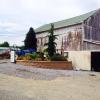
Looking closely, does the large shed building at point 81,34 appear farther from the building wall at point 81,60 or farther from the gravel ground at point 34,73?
the gravel ground at point 34,73

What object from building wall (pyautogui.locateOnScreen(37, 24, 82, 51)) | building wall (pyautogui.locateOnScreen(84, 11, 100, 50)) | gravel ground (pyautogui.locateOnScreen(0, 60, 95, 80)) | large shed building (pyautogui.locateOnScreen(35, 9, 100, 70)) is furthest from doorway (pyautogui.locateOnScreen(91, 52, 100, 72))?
gravel ground (pyautogui.locateOnScreen(0, 60, 95, 80))

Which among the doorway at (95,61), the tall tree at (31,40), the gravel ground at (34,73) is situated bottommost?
the gravel ground at (34,73)

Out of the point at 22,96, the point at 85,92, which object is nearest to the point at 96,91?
the point at 85,92

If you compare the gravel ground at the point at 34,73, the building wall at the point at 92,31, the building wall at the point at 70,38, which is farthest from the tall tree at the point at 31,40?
the gravel ground at the point at 34,73

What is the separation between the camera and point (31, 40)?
40469mm

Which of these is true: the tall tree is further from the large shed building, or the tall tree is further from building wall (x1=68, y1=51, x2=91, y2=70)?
building wall (x1=68, y1=51, x2=91, y2=70)

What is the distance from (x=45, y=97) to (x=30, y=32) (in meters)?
30.0

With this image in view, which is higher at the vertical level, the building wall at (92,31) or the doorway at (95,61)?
the building wall at (92,31)

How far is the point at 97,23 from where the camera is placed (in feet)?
113

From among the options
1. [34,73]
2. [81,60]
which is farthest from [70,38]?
[34,73]

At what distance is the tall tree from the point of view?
39.7 meters

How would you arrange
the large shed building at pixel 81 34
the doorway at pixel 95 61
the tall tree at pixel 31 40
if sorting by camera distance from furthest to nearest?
the tall tree at pixel 31 40 < the large shed building at pixel 81 34 < the doorway at pixel 95 61

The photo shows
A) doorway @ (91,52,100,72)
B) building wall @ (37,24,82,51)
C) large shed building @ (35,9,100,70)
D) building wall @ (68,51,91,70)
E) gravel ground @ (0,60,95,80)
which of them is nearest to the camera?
gravel ground @ (0,60,95,80)

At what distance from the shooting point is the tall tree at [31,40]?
3972 centimetres
